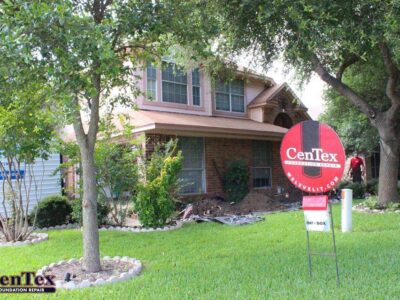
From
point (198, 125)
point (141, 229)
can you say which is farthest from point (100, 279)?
point (198, 125)

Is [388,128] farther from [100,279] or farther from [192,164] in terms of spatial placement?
[100,279]

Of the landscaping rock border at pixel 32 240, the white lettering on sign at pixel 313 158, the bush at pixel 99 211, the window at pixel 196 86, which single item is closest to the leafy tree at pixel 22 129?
the landscaping rock border at pixel 32 240

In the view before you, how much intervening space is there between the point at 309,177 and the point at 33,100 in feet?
14.0

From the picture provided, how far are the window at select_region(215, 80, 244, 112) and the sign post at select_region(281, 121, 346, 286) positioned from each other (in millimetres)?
12203

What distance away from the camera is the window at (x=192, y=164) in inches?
583

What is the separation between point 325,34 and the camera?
8.50 m

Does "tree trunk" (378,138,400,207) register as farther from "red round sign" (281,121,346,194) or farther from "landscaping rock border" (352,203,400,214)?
"red round sign" (281,121,346,194)

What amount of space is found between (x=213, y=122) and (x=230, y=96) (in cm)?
330

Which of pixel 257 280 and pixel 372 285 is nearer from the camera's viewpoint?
pixel 372 285

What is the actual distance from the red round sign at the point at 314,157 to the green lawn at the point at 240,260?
1.24 metres

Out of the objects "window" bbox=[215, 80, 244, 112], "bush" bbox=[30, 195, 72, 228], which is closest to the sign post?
"bush" bbox=[30, 195, 72, 228]

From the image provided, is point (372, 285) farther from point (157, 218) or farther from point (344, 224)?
point (157, 218)

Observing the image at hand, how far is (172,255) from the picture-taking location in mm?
7180

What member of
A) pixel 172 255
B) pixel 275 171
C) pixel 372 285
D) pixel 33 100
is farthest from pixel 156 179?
pixel 275 171
